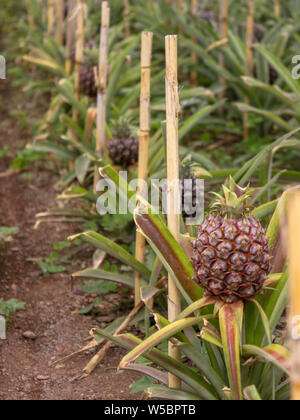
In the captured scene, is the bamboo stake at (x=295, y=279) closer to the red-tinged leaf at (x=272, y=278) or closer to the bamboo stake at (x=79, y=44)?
the red-tinged leaf at (x=272, y=278)

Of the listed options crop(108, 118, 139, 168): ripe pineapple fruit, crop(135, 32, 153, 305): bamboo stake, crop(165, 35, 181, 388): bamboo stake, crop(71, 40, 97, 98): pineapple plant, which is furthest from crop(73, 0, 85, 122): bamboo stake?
crop(165, 35, 181, 388): bamboo stake

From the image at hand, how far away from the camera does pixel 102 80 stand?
8.37ft

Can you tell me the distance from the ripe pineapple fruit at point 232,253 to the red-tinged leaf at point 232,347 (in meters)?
0.05

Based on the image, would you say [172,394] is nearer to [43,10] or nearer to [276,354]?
[276,354]

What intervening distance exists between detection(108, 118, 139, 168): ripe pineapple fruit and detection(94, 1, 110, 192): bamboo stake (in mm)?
83

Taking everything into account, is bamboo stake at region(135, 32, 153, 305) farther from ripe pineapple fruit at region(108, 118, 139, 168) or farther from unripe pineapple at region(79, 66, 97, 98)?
unripe pineapple at region(79, 66, 97, 98)

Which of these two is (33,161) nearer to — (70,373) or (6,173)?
(6,173)

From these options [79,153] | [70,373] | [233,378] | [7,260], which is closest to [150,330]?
[70,373]

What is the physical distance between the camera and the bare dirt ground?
5.93 ft

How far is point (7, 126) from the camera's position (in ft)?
13.3

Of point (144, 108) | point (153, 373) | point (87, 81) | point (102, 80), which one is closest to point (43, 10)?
point (87, 81)

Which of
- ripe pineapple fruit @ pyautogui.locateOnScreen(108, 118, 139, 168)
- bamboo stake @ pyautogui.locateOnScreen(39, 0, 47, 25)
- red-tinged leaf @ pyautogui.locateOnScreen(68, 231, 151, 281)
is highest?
bamboo stake @ pyautogui.locateOnScreen(39, 0, 47, 25)

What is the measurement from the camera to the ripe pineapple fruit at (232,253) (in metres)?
1.38

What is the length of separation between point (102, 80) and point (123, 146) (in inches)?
12.0
